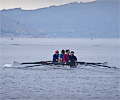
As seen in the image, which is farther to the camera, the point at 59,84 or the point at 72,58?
the point at 72,58

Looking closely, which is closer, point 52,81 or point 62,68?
point 52,81

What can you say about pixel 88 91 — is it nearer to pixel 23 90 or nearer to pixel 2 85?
pixel 23 90

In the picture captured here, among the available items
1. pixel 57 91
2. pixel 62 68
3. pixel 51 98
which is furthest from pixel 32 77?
pixel 51 98

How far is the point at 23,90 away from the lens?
31.1 m

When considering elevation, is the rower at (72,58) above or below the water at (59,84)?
above

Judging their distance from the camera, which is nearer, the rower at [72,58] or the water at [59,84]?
the water at [59,84]

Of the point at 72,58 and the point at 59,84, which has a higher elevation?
the point at 72,58

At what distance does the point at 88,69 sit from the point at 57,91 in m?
15.1

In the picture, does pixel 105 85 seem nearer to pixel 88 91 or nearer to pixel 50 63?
pixel 88 91

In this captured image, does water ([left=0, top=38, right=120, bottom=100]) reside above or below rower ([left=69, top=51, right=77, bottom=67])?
below

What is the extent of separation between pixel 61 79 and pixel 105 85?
497 centimetres

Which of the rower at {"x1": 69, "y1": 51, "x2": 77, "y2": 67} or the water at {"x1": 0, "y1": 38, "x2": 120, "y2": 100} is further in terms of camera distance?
the rower at {"x1": 69, "y1": 51, "x2": 77, "y2": 67}

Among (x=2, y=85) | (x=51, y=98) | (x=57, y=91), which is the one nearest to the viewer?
(x=51, y=98)

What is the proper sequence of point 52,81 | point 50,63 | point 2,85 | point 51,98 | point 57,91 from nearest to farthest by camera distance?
point 51,98
point 57,91
point 2,85
point 52,81
point 50,63
